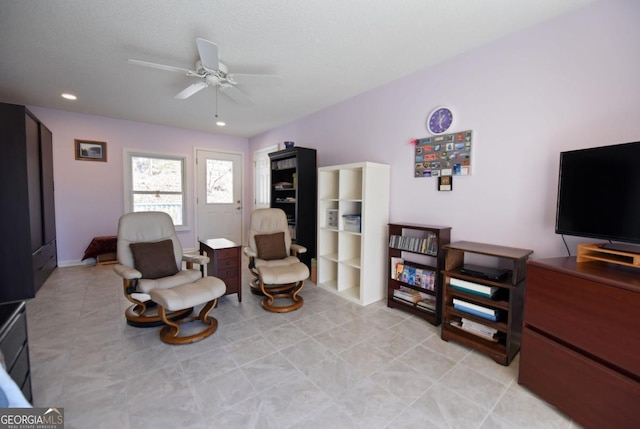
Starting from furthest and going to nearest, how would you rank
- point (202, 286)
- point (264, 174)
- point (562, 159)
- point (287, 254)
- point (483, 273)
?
point (264, 174) → point (287, 254) → point (202, 286) → point (483, 273) → point (562, 159)

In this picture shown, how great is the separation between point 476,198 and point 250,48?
2.35 metres

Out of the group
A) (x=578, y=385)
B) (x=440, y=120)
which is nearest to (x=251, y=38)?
(x=440, y=120)

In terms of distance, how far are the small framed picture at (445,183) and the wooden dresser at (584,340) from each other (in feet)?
3.42

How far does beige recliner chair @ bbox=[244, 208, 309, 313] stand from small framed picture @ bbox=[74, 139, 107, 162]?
3.26 meters

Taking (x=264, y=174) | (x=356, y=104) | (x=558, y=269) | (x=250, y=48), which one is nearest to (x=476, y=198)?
(x=558, y=269)

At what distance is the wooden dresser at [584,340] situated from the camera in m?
1.25

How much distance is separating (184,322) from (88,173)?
3654mm

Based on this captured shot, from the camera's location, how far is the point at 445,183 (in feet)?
8.35

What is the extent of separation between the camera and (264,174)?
5.36m

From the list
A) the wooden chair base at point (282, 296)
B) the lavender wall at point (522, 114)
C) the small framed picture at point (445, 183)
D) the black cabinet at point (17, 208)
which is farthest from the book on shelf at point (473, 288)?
the black cabinet at point (17, 208)

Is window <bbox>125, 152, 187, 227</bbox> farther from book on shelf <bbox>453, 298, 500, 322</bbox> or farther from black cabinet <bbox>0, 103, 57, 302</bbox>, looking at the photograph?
book on shelf <bbox>453, 298, 500, 322</bbox>

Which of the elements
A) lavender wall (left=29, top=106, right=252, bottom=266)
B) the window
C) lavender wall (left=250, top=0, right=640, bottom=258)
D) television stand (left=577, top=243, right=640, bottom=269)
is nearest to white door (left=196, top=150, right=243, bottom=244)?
the window

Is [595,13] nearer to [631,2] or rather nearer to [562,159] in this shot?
[631,2]

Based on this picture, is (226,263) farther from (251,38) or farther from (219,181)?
(219,181)
